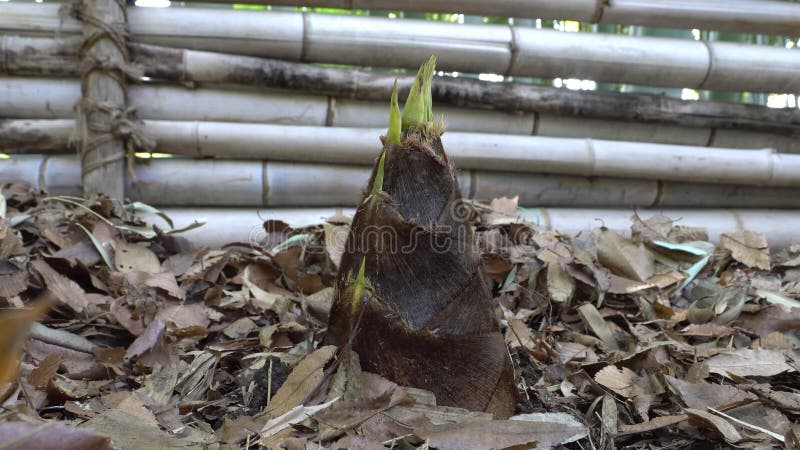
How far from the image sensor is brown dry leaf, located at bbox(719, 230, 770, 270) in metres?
1.92

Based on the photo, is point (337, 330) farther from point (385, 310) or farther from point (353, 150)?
point (353, 150)

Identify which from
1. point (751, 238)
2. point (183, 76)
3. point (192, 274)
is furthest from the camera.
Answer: point (183, 76)

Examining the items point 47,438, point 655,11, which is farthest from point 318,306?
point 655,11

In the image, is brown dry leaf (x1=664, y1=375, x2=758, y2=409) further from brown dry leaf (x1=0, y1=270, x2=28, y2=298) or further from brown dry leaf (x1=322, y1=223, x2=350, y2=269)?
brown dry leaf (x1=0, y1=270, x2=28, y2=298)

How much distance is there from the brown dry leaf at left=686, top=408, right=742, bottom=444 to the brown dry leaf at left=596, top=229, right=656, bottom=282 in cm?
70

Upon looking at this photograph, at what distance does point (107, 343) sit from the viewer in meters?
1.37

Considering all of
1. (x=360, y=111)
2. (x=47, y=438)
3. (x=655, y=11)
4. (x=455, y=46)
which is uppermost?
(x=655, y=11)

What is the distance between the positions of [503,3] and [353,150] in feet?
2.61

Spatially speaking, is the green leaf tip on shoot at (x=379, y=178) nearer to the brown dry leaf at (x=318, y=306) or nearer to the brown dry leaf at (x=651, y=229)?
the brown dry leaf at (x=318, y=306)

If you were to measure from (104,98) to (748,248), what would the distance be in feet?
7.20

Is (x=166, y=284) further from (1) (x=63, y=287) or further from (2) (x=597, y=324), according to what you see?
(2) (x=597, y=324)

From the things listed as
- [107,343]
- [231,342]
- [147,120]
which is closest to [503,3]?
[147,120]

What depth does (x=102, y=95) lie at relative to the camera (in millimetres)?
2086

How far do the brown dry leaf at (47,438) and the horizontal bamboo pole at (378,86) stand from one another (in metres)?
1.63
